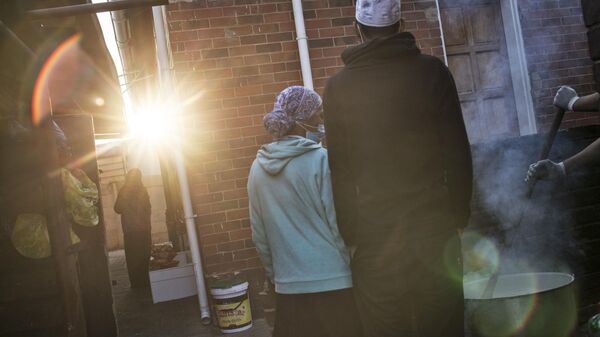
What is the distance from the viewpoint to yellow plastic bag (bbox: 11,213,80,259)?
3.85 m

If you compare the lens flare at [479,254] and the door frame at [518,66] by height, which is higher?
the door frame at [518,66]

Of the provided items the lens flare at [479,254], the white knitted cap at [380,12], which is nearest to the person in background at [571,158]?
the lens flare at [479,254]

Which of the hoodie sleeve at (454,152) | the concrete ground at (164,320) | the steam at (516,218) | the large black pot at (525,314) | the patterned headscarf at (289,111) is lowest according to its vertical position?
the concrete ground at (164,320)

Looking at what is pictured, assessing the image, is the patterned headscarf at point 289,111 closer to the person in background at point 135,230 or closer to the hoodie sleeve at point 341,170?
the hoodie sleeve at point 341,170

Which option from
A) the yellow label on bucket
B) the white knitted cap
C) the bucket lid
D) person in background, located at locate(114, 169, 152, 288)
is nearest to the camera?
the white knitted cap

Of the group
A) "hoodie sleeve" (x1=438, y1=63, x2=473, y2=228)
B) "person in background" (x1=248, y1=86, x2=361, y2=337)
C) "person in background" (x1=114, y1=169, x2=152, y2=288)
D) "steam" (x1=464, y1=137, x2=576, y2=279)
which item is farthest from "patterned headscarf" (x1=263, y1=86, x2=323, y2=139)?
"person in background" (x1=114, y1=169, x2=152, y2=288)

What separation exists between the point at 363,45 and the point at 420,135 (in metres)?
0.47

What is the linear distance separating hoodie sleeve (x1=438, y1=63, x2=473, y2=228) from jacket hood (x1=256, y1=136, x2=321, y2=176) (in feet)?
2.48

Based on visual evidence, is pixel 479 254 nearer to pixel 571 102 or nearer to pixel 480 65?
pixel 571 102

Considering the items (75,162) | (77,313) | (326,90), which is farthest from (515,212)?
(75,162)

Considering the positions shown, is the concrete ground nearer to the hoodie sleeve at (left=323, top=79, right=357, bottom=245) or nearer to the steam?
the steam

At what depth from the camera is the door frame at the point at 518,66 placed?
6008 millimetres

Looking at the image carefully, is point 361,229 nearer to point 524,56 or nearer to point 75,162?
point 75,162

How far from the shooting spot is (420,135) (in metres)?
2.28
